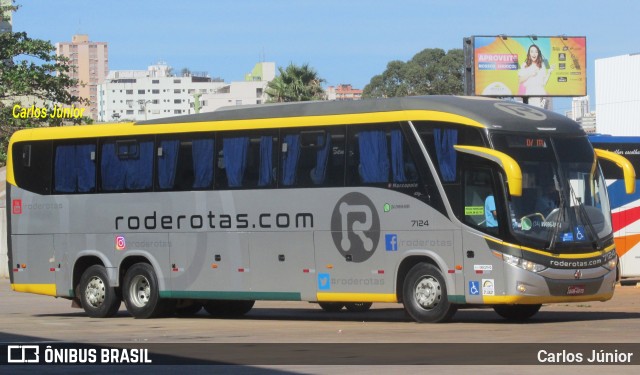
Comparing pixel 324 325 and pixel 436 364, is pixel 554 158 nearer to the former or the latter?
pixel 324 325

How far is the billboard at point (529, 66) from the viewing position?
57.1 metres

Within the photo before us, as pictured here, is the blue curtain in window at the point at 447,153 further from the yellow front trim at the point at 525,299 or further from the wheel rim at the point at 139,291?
the wheel rim at the point at 139,291

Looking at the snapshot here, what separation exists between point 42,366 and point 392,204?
27.0 ft

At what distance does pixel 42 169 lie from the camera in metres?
26.4

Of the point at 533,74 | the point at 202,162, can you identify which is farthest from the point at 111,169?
the point at 533,74

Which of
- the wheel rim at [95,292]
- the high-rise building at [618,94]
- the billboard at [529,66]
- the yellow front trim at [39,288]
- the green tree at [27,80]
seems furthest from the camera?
the high-rise building at [618,94]

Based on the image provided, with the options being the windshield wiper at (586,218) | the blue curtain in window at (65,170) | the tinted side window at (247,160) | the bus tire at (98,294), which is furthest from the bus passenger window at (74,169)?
the windshield wiper at (586,218)

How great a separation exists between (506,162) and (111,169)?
857cm

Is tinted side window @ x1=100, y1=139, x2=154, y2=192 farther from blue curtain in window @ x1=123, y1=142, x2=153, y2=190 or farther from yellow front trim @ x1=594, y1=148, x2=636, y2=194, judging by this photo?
yellow front trim @ x1=594, y1=148, x2=636, y2=194

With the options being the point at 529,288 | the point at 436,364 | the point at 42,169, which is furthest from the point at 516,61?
the point at 436,364

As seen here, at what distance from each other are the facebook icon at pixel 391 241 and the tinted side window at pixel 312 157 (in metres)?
1.21

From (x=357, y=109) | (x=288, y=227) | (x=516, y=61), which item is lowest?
(x=288, y=227)

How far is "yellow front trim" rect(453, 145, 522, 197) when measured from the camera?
19.8 meters

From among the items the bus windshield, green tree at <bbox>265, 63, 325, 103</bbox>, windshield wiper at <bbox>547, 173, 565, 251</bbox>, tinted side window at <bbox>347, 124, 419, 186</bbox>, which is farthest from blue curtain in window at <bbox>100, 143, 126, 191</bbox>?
green tree at <bbox>265, 63, 325, 103</bbox>
